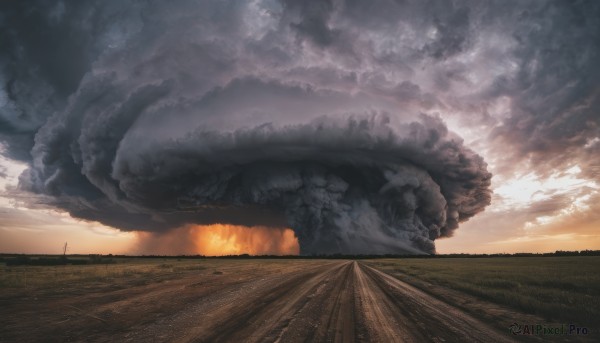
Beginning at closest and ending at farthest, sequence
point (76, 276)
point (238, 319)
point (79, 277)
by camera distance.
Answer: point (238, 319), point (79, 277), point (76, 276)

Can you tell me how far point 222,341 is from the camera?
5.50 metres

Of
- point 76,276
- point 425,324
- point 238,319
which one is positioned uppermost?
point 238,319

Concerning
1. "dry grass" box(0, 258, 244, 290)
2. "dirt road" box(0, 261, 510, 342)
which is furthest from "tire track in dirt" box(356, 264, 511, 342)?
"dry grass" box(0, 258, 244, 290)

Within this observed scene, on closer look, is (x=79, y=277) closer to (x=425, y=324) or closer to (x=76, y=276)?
(x=76, y=276)

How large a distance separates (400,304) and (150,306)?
7.80m

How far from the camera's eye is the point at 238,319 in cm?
725

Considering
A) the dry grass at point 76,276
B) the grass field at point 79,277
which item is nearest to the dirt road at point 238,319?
the grass field at point 79,277

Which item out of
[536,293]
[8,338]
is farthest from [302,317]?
[536,293]

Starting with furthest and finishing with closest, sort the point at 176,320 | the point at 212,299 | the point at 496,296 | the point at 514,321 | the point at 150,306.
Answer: the point at 496,296
the point at 212,299
the point at 150,306
the point at 514,321
the point at 176,320

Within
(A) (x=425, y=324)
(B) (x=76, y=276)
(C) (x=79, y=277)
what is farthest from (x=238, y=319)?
(B) (x=76, y=276)

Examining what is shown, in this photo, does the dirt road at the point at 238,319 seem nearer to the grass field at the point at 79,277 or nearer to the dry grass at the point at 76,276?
the grass field at the point at 79,277

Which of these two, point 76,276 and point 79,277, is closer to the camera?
point 79,277

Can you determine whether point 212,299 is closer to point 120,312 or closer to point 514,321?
point 120,312

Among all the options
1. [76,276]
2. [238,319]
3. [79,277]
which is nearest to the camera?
[238,319]
